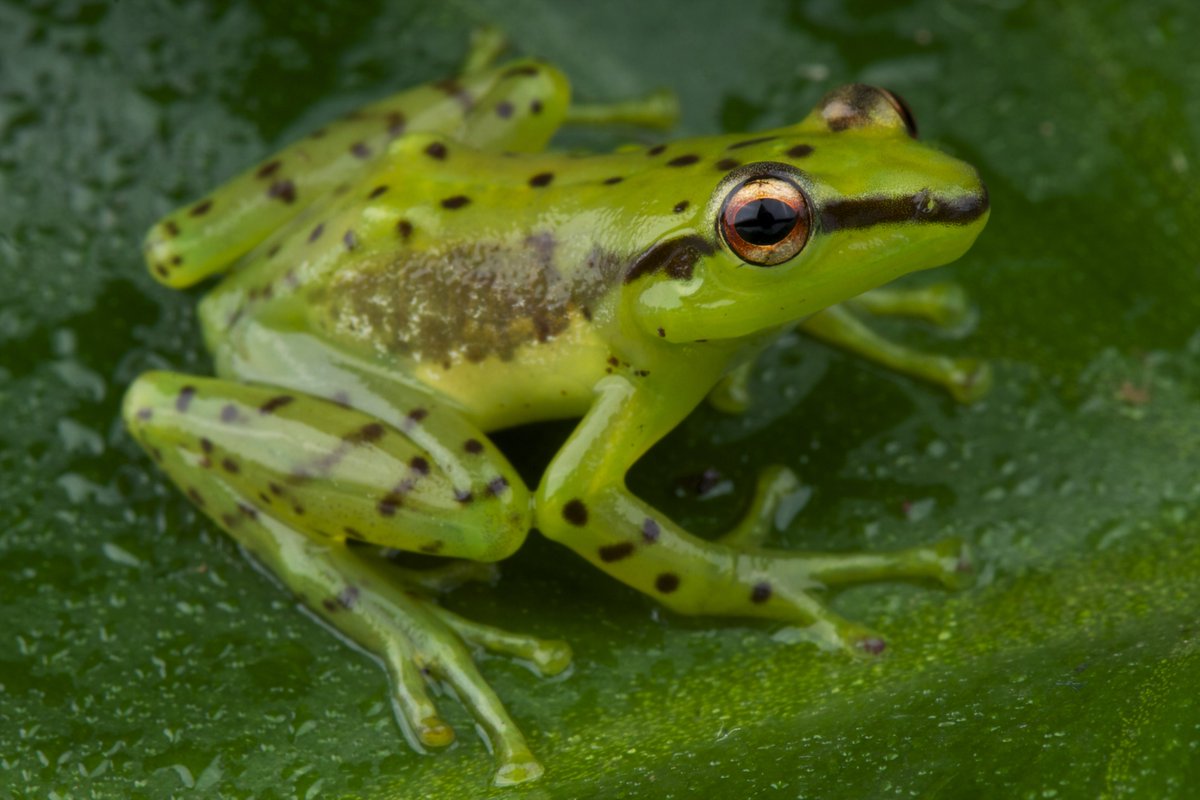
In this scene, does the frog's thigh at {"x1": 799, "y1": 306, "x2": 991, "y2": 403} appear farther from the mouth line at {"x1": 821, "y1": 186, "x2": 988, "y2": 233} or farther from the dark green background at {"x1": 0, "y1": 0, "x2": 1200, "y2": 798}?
the mouth line at {"x1": 821, "y1": 186, "x2": 988, "y2": 233}

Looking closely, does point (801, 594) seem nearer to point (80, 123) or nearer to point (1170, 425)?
point (1170, 425)

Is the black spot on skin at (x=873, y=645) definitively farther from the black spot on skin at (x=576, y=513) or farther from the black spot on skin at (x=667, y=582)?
the black spot on skin at (x=576, y=513)

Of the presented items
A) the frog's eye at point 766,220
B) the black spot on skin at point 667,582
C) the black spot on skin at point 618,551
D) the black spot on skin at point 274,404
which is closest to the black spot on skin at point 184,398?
the black spot on skin at point 274,404

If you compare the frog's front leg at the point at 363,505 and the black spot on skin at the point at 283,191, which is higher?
the black spot on skin at the point at 283,191

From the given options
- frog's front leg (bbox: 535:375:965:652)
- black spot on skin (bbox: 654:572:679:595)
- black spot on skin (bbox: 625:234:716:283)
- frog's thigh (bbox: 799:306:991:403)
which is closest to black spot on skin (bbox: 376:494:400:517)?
frog's front leg (bbox: 535:375:965:652)

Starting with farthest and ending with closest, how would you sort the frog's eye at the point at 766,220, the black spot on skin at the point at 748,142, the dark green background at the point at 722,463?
the black spot on skin at the point at 748,142 → the dark green background at the point at 722,463 → the frog's eye at the point at 766,220

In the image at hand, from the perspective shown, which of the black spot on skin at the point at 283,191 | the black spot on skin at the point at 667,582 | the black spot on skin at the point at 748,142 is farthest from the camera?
the black spot on skin at the point at 283,191

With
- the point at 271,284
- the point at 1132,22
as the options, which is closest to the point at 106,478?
the point at 271,284

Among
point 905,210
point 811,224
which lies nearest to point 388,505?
point 811,224
